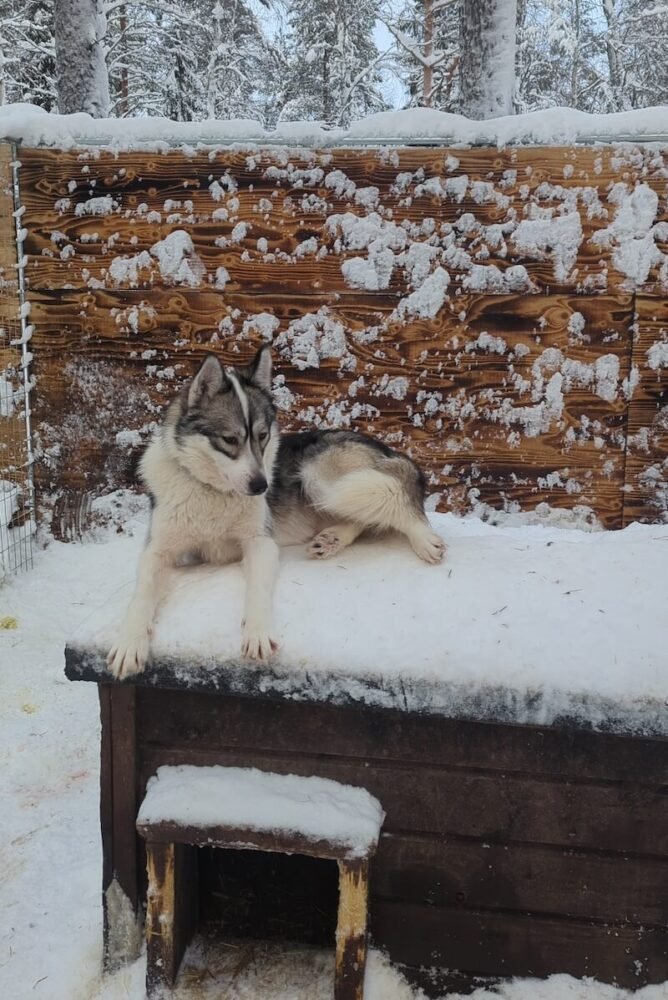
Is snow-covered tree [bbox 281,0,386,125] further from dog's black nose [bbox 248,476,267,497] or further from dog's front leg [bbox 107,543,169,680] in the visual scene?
dog's front leg [bbox 107,543,169,680]

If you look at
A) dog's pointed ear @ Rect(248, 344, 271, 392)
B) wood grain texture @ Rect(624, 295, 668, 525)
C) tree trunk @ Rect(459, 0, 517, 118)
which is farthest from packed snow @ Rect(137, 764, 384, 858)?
tree trunk @ Rect(459, 0, 517, 118)

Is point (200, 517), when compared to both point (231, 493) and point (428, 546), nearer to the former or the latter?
point (231, 493)

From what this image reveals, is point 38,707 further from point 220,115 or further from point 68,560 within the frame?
point 220,115

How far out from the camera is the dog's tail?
2516mm

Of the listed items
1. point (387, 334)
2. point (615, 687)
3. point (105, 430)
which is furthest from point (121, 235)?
point (615, 687)

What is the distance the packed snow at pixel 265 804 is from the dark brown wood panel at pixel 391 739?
0.26ft

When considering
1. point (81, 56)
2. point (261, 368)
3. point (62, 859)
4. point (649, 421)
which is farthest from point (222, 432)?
point (81, 56)

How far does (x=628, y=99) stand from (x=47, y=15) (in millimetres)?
13010

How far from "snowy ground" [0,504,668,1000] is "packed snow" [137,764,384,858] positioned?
502mm

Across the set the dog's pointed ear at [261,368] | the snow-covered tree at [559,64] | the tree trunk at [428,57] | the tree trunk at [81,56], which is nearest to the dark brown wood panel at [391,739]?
the dog's pointed ear at [261,368]

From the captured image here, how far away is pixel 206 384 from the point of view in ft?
8.47

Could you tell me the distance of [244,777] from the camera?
2.02 metres

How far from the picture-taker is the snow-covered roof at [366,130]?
417 centimetres

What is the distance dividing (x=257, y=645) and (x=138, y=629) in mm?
343
